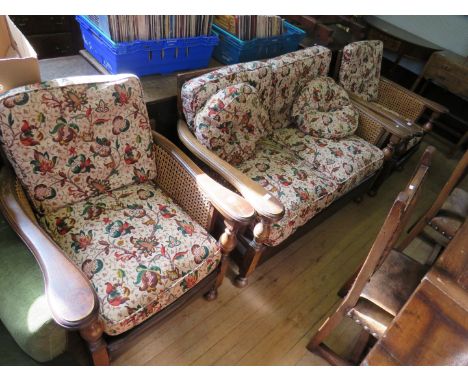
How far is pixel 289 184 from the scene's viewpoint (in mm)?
1605

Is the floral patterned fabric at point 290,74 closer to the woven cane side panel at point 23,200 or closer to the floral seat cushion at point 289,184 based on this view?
the floral seat cushion at point 289,184

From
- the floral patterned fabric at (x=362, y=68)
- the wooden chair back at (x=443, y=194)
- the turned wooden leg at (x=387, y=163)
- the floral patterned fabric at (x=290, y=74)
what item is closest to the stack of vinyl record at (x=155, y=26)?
the floral patterned fabric at (x=290, y=74)

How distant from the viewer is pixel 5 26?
1.18 m

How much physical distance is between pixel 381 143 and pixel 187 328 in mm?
1645

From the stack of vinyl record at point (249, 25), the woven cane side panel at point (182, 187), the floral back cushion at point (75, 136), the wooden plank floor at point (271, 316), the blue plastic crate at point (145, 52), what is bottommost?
the wooden plank floor at point (271, 316)

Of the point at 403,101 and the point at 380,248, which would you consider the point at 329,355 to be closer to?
the point at 380,248

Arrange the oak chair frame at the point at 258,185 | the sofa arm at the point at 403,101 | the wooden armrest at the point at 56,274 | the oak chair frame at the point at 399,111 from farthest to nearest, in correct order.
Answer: the sofa arm at the point at 403,101, the oak chair frame at the point at 399,111, the oak chair frame at the point at 258,185, the wooden armrest at the point at 56,274

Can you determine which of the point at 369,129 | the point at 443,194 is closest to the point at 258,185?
the point at 443,194

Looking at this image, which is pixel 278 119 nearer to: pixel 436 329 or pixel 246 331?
pixel 246 331

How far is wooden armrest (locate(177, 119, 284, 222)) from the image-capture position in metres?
1.20

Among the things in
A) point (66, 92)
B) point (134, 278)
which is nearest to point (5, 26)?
point (66, 92)

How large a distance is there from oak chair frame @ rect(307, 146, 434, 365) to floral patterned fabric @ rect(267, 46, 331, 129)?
91 centimetres

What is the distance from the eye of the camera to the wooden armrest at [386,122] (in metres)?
1.96

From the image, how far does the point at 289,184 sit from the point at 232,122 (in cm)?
41
